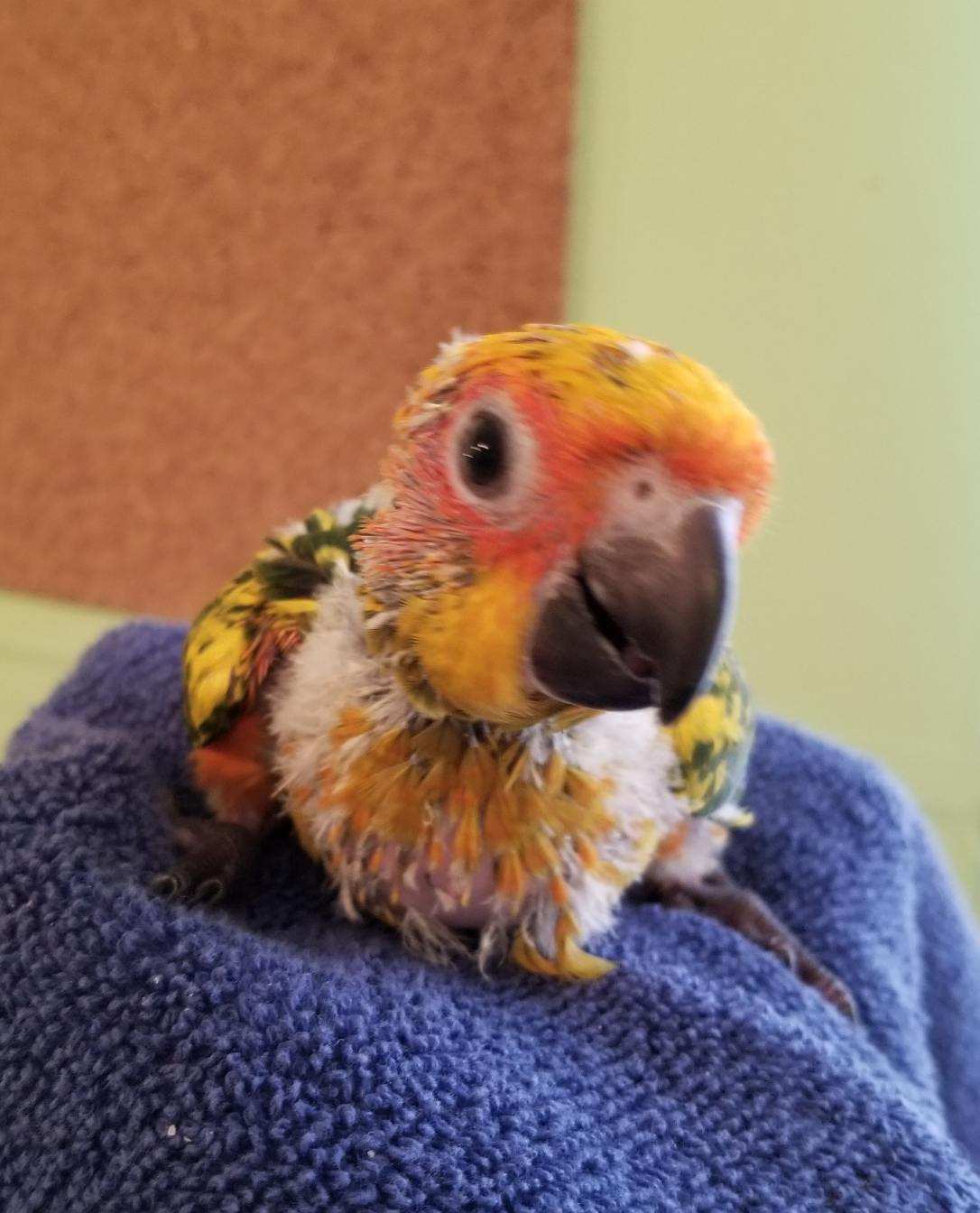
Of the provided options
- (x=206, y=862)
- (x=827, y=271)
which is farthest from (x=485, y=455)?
(x=827, y=271)

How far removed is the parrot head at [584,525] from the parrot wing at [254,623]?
13cm

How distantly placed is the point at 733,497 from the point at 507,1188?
317 mm

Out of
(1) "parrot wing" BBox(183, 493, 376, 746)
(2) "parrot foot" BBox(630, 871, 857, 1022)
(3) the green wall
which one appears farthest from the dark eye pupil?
(3) the green wall

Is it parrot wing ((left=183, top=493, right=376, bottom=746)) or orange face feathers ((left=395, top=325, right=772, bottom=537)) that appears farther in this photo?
parrot wing ((left=183, top=493, right=376, bottom=746))

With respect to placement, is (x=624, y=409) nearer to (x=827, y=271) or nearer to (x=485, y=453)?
(x=485, y=453)

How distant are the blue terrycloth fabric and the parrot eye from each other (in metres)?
0.26

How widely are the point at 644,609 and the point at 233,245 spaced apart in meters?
0.92

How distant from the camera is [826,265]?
980mm

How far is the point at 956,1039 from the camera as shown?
76 centimetres

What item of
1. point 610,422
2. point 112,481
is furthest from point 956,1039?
point 112,481

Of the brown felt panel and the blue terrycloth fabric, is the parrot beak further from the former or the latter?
the brown felt panel

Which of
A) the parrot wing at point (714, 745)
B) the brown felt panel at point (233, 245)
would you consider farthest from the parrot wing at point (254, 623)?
the brown felt panel at point (233, 245)

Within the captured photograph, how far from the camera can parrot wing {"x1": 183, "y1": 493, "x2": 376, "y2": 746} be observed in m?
0.54

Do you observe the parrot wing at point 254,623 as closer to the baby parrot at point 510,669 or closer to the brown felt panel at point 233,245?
the baby parrot at point 510,669
